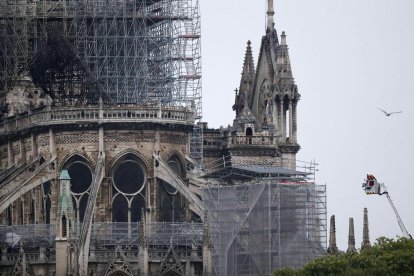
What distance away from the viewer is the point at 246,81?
14962 cm

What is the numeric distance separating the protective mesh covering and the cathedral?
7 cm

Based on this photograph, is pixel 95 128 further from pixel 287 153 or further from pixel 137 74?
pixel 287 153

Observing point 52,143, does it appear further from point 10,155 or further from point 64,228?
point 64,228

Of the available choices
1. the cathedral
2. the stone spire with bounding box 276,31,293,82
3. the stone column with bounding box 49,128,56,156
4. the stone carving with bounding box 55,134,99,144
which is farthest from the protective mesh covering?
the stone spire with bounding box 276,31,293,82

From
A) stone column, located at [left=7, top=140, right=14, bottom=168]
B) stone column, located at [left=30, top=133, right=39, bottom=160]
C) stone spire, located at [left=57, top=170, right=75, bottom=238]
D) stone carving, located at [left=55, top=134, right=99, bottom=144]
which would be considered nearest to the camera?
stone spire, located at [left=57, top=170, right=75, bottom=238]

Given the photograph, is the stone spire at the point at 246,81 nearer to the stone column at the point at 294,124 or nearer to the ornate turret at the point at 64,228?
the stone column at the point at 294,124

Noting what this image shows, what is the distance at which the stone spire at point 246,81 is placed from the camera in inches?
5871

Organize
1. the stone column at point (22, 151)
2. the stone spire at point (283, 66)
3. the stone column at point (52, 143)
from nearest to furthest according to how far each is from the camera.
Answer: the stone column at point (52, 143)
the stone column at point (22, 151)
the stone spire at point (283, 66)

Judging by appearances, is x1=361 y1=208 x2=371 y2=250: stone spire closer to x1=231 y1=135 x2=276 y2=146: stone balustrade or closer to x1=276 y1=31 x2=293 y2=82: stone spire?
x1=231 y1=135 x2=276 y2=146: stone balustrade

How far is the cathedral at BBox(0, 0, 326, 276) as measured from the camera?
124 meters

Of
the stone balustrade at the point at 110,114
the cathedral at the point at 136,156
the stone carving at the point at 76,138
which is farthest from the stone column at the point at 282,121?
the stone carving at the point at 76,138

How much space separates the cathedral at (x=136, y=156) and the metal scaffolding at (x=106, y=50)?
81mm

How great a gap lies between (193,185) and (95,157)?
5932 millimetres

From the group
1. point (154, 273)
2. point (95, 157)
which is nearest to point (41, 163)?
point (95, 157)
